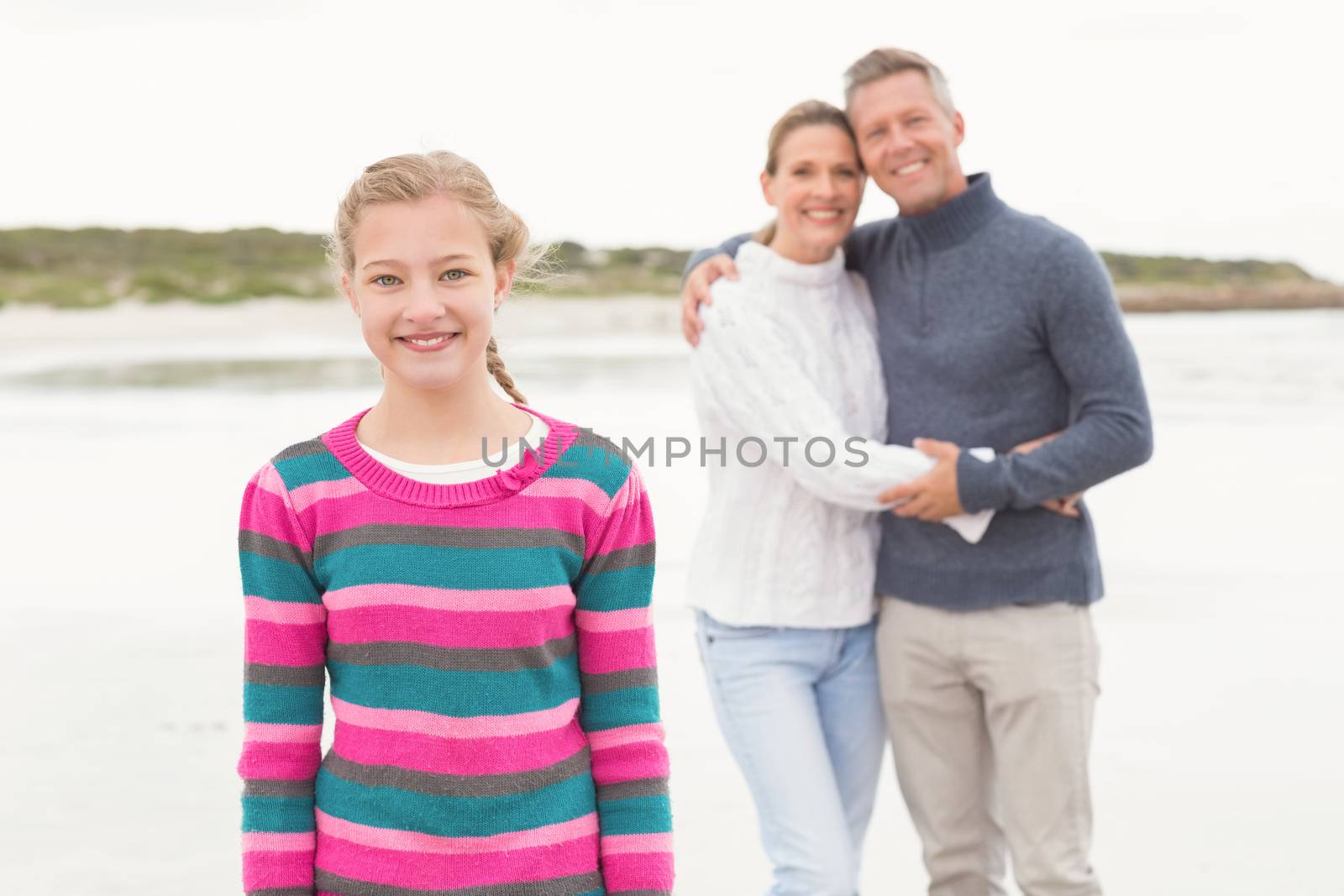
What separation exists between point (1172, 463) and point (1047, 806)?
599cm

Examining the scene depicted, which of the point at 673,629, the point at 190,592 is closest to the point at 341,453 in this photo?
the point at 673,629

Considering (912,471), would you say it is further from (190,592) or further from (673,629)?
(190,592)

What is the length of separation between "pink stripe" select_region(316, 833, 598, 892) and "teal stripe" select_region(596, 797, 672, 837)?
7 centimetres

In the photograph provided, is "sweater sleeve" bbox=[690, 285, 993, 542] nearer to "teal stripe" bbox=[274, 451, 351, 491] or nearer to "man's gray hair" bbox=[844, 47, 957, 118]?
"man's gray hair" bbox=[844, 47, 957, 118]

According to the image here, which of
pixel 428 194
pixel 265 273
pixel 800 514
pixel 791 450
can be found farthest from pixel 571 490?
pixel 265 273

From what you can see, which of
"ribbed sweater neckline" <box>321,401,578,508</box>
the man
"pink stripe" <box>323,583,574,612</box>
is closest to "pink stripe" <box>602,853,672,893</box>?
"pink stripe" <box>323,583,574,612</box>

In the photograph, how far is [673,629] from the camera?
4.58 metres

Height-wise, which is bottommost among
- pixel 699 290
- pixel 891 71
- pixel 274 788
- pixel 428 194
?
pixel 274 788

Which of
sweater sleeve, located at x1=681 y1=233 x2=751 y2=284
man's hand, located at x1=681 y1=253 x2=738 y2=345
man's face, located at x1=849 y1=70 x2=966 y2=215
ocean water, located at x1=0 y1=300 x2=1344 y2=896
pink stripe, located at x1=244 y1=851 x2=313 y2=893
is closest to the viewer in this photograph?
pink stripe, located at x1=244 y1=851 x2=313 y2=893

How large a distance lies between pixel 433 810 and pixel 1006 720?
1.25 metres

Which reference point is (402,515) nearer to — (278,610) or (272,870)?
(278,610)

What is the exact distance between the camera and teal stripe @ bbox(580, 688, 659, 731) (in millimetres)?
1454

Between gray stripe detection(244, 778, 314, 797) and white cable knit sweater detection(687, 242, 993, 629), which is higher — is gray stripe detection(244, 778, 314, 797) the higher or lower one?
the lower one

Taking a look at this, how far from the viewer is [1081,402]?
2.21m
